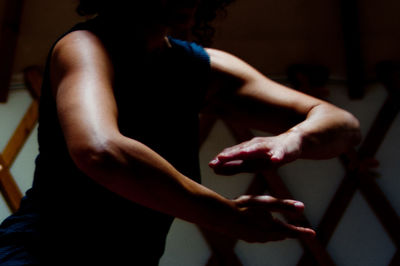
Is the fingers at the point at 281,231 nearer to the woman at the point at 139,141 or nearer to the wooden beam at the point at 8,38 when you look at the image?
the woman at the point at 139,141

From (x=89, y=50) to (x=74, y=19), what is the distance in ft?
3.99

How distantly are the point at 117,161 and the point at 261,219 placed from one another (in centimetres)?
18

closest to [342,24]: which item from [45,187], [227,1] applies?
[227,1]

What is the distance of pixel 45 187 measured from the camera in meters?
0.56

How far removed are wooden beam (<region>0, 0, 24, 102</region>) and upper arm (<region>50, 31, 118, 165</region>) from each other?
1.12 metres

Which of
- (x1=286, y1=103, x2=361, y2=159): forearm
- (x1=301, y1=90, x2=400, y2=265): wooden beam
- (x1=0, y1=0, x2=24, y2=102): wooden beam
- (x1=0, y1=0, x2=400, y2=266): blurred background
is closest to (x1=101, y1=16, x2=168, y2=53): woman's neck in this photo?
(x1=286, y1=103, x2=361, y2=159): forearm

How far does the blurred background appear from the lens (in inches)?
71.7

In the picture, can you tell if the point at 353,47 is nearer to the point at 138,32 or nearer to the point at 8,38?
the point at 8,38

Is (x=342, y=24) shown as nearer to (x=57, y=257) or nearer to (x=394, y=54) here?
(x=394, y=54)

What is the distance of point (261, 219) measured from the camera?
50 cm

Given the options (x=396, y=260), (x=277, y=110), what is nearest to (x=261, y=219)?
(x=277, y=110)

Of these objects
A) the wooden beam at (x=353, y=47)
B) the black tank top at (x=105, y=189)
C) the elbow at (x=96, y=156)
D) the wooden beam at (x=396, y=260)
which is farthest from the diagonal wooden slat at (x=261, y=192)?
the elbow at (x=96, y=156)

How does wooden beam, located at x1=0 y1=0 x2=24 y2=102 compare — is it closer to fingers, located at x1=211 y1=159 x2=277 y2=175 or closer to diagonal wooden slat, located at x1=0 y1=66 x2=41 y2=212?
diagonal wooden slat, located at x1=0 y1=66 x2=41 y2=212

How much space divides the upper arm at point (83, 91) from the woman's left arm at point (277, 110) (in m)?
0.24
